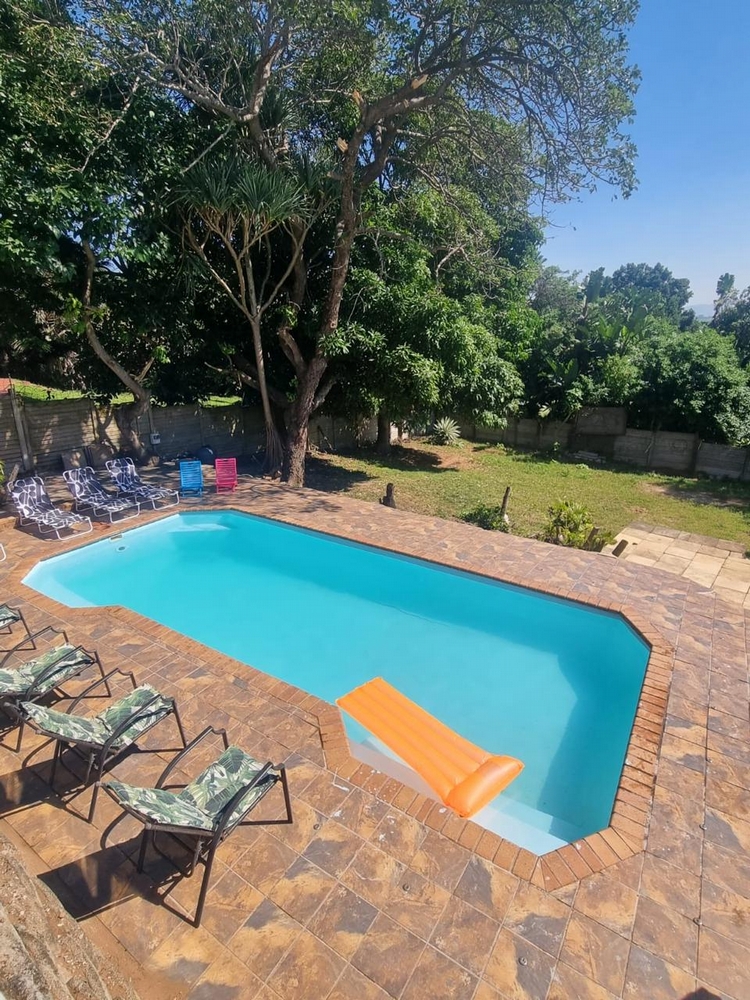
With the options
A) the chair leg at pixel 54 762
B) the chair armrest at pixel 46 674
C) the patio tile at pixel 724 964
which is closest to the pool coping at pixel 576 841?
the patio tile at pixel 724 964

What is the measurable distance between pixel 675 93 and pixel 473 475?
1058 centimetres

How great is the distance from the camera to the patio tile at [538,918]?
10.3ft

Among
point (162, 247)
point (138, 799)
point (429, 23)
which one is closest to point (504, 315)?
point (429, 23)

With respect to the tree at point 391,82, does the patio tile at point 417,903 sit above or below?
below

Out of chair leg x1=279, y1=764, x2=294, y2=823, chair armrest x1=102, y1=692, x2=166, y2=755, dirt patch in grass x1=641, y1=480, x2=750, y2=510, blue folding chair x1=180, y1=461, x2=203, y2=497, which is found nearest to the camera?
chair leg x1=279, y1=764, x2=294, y2=823

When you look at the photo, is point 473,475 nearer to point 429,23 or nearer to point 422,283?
point 422,283

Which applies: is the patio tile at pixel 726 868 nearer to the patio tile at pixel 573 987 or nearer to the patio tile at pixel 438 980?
the patio tile at pixel 573 987

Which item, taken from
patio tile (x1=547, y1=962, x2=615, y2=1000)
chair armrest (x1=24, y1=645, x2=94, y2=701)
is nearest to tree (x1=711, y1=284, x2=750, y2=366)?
patio tile (x1=547, y1=962, x2=615, y2=1000)

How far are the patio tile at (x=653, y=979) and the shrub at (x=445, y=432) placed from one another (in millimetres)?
18763

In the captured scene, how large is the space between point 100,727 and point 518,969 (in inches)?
133

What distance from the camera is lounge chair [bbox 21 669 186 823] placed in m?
3.79

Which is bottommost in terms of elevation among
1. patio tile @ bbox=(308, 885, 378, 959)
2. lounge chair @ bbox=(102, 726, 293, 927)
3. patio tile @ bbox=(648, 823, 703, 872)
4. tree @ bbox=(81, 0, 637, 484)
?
patio tile @ bbox=(308, 885, 378, 959)

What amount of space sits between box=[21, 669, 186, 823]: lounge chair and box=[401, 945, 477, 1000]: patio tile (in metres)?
2.39

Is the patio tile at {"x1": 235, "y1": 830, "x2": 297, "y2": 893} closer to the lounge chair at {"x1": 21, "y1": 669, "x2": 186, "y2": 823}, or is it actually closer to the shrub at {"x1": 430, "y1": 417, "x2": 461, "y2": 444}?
the lounge chair at {"x1": 21, "y1": 669, "x2": 186, "y2": 823}
